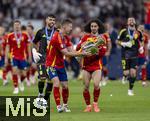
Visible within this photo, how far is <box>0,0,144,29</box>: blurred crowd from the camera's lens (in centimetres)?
4247

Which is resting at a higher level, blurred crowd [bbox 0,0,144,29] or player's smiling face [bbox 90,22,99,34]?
blurred crowd [bbox 0,0,144,29]

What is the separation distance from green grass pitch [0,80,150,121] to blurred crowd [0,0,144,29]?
42.6ft

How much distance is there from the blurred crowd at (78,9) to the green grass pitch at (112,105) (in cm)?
1298

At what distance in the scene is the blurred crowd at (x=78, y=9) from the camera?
42469mm

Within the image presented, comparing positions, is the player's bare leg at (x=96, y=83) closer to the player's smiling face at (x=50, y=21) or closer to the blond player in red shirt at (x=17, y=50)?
the player's smiling face at (x=50, y=21)

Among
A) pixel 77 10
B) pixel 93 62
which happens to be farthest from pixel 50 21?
pixel 77 10

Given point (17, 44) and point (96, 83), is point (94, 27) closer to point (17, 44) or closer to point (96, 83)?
point (96, 83)

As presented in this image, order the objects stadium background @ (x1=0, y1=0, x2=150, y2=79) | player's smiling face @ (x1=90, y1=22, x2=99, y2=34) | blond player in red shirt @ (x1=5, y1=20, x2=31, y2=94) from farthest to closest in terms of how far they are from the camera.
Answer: stadium background @ (x1=0, y1=0, x2=150, y2=79)
blond player in red shirt @ (x1=5, y1=20, x2=31, y2=94)
player's smiling face @ (x1=90, y1=22, x2=99, y2=34)

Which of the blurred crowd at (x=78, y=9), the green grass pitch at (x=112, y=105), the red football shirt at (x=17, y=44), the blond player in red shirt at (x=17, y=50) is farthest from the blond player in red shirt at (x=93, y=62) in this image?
the blurred crowd at (x=78, y=9)

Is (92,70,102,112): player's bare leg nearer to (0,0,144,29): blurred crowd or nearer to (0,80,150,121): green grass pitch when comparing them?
(0,80,150,121): green grass pitch

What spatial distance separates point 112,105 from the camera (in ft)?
70.1

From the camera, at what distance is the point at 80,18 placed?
4262 centimetres

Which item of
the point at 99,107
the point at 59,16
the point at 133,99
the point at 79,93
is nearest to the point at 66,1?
the point at 59,16

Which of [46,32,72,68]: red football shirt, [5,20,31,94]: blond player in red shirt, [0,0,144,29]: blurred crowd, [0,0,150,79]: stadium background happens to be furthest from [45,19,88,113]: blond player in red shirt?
[0,0,144,29]: blurred crowd
